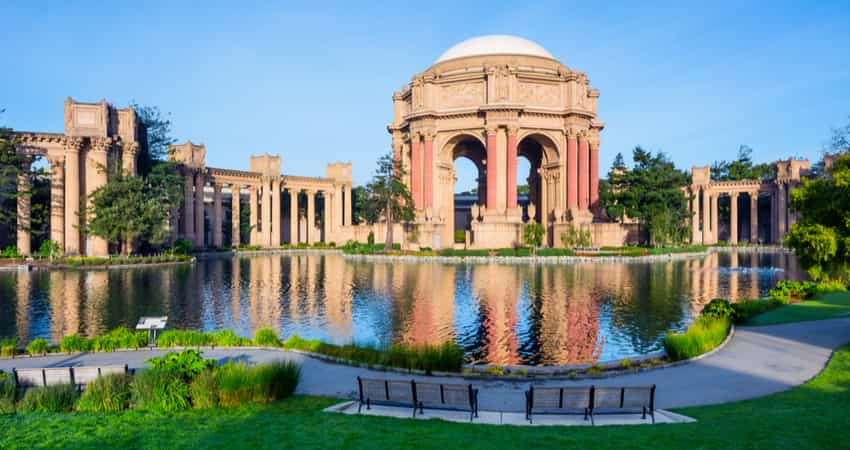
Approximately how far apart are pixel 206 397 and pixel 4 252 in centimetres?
4865

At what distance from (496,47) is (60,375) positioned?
65816mm

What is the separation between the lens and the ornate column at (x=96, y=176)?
48.2 metres

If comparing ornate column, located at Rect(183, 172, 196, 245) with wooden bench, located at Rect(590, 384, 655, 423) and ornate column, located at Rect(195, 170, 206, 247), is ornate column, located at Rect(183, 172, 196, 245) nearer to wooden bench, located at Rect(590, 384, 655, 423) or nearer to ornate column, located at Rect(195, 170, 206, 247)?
ornate column, located at Rect(195, 170, 206, 247)

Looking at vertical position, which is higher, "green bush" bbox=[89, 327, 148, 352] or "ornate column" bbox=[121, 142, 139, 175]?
"ornate column" bbox=[121, 142, 139, 175]

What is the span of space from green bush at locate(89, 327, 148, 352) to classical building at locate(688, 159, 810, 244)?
80.7 metres

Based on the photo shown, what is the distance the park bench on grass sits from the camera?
939cm

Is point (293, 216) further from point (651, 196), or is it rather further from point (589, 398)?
point (589, 398)

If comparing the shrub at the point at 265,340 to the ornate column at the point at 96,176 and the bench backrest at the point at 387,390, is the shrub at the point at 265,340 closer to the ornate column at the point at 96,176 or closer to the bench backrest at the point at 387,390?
the bench backrest at the point at 387,390

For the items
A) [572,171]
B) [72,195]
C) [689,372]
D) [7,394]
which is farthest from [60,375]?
[572,171]

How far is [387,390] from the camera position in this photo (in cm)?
971

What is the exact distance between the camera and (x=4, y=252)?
47094 mm

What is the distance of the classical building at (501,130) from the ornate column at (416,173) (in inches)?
4.8

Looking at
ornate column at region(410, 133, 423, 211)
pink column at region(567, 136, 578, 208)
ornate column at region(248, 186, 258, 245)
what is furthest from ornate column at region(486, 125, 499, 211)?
ornate column at region(248, 186, 258, 245)

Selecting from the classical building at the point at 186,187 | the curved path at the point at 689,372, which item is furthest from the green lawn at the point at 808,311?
the classical building at the point at 186,187
